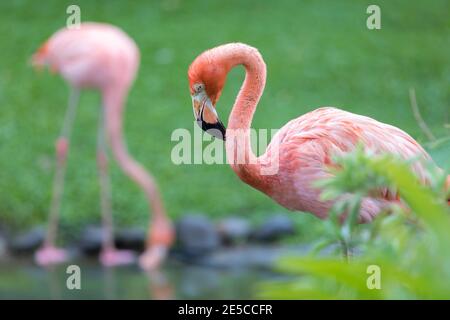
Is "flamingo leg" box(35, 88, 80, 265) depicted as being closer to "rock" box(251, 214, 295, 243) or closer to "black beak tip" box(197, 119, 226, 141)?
"rock" box(251, 214, 295, 243)

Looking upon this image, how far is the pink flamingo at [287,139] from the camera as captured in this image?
7.99 ft

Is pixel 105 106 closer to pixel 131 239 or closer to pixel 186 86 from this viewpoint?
pixel 131 239

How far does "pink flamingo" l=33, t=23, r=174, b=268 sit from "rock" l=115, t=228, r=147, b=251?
97 mm

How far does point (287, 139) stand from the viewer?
2752 millimetres

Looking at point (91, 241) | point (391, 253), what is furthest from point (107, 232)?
point (391, 253)

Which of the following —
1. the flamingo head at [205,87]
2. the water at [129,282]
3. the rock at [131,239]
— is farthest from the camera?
the rock at [131,239]

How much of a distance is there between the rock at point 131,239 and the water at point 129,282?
0.31m

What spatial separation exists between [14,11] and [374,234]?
8.09 meters

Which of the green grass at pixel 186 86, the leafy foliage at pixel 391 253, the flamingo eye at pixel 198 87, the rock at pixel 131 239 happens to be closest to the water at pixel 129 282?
the rock at pixel 131 239

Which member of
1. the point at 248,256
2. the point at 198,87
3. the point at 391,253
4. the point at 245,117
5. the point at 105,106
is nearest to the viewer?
the point at 391,253

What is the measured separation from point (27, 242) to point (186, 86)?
8.51 ft

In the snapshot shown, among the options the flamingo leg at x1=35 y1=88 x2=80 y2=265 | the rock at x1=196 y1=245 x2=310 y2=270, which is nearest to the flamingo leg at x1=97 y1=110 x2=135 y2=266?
the flamingo leg at x1=35 y1=88 x2=80 y2=265

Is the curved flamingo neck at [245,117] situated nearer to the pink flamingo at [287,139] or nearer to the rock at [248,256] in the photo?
the pink flamingo at [287,139]
